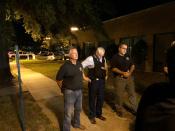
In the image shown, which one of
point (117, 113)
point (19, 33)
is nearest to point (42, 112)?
point (117, 113)

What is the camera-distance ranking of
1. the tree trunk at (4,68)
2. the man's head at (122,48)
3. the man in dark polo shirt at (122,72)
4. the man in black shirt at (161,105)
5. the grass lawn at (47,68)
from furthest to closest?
the grass lawn at (47,68) → the tree trunk at (4,68) → the man in dark polo shirt at (122,72) → the man's head at (122,48) → the man in black shirt at (161,105)

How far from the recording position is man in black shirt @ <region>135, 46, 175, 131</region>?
Result: 1893 millimetres

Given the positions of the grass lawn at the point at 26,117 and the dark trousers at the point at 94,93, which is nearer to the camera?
the grass lawn at the point at 26,117

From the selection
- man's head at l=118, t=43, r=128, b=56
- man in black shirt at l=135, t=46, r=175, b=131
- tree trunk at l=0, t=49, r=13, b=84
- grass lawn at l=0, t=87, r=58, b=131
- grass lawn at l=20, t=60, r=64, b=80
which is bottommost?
grass lawn at l=20, t=60, r=64, b=80

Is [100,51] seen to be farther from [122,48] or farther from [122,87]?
[122,87]

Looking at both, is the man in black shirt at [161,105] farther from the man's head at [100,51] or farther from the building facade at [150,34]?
the building facade at [150,34]

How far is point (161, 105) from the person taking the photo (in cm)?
194

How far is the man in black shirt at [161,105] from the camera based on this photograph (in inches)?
74.5

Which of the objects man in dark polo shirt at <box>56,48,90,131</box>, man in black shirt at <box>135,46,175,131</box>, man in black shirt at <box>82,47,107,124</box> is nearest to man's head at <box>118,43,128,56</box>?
man in black shirt at <box>82,47,107,124</box>

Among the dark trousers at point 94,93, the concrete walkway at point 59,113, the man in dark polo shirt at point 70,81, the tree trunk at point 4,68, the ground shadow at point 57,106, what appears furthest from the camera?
the tree trunk at point 4,68

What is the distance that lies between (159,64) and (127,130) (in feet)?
41.8

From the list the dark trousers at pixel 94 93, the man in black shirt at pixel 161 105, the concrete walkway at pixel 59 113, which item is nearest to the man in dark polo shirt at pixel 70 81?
the concrete walkway at pixel 59 113

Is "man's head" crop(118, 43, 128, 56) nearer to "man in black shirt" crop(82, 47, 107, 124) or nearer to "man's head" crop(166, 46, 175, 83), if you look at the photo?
"man in black shirt" crop(82, 47, 107, 124)

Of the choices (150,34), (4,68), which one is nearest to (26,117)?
(4,68)
